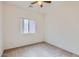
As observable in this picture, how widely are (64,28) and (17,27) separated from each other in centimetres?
73

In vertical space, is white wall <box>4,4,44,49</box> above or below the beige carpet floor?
above

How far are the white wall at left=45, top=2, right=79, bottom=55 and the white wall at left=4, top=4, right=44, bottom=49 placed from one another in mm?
145

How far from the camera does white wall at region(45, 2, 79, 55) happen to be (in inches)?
58.9

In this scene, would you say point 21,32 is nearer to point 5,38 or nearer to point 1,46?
point 5,38

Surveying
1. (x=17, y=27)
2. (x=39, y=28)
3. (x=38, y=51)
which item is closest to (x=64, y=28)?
(x=39, y=28)

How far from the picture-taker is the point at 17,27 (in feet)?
4.39

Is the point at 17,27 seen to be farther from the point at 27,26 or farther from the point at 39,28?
the point at 39,28

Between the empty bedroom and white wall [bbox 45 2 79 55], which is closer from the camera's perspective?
the empty bedroom

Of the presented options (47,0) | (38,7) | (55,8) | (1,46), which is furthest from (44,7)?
(1,46)

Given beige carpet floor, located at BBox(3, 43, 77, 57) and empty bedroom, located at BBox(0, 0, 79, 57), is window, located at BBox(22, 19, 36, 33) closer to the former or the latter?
empty bedroom, located at BBox(0, 0, 79, 57)

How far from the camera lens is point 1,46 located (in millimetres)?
1327

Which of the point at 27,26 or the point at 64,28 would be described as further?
the point at 64,28

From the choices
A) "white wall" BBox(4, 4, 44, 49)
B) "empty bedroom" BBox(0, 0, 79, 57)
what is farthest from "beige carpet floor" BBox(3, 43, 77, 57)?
"white wall" BBox(4, 4, 44, 49)

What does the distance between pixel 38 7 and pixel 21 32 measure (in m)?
0.43
